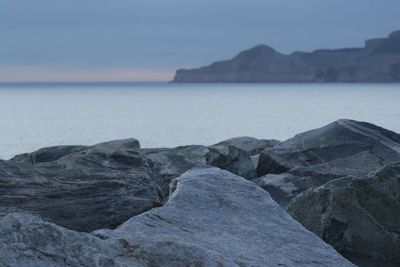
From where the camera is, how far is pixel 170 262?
473cm

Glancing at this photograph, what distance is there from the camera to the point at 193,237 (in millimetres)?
5504

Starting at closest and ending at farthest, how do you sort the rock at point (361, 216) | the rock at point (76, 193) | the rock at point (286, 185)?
the rock at point (76, 193) → the rock at point (361, 216) → the rock at point (286, 185)

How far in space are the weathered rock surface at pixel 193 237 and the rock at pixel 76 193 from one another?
763mm

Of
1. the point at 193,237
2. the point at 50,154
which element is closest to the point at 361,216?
the point at 193,237

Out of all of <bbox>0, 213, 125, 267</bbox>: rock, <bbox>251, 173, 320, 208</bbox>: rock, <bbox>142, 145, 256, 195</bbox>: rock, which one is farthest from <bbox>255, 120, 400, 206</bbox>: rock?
<bbox>0, 213, 125, 267</bbox>: rock

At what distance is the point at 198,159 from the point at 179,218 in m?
6.93

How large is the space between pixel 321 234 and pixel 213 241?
2.65 meters

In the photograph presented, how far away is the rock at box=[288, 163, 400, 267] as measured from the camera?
25.4ft

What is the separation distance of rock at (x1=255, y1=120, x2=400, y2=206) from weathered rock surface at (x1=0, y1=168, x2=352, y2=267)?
4962 mm

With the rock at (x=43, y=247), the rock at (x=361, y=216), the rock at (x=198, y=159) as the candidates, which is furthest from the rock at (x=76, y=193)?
the rock at (x=198, y=159)

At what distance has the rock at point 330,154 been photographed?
11.6 metres

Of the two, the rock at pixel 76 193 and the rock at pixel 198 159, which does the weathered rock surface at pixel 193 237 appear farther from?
the rock at pixel 198 159

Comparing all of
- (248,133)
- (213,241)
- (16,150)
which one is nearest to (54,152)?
(213,241)

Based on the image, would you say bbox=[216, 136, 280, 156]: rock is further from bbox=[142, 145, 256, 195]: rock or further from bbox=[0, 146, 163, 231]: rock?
bbox=[0, 146, 163, 231]: rock
